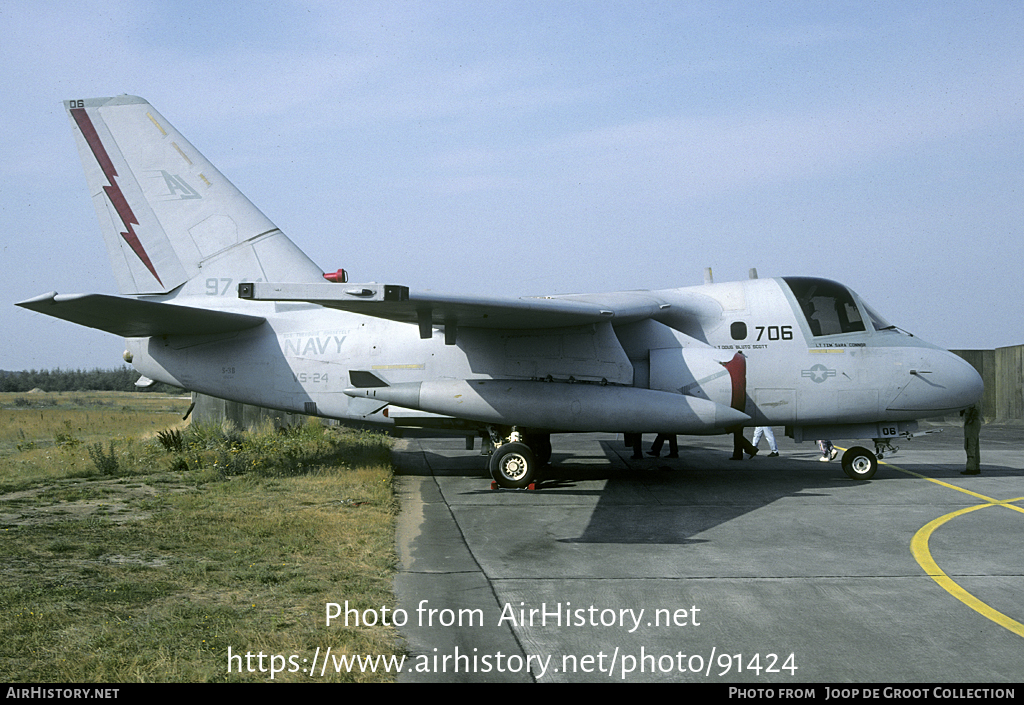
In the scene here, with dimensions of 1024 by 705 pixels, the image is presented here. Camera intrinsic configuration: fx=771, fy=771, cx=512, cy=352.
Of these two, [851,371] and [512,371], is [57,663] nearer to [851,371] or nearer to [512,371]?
[512,371]

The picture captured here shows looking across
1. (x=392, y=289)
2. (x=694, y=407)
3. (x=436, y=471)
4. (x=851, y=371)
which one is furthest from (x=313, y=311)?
(x=851, y=371)

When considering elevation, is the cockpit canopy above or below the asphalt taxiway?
above

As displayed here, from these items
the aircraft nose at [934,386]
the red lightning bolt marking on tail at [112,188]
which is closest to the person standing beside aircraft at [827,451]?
the aircraft nose at [934,386]

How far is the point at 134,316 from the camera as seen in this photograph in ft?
38.5

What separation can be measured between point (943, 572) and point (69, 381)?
115315mm

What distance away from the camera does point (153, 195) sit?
44.5 ft

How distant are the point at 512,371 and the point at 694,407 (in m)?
2.86

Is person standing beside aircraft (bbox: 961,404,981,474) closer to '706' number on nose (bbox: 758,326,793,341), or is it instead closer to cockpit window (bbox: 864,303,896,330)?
cockpit window (bbox: 864,303,896,330)

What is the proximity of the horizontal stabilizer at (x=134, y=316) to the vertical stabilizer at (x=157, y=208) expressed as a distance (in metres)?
0.91

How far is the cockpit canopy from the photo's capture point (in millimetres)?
12612

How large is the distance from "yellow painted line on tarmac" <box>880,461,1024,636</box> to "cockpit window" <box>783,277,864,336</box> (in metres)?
2.98

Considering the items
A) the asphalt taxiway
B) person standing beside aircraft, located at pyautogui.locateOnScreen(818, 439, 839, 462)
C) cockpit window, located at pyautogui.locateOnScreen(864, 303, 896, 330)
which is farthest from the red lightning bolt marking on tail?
person standing beside aircraft, located at pyautogui.locateOnScreen(818, 439, 839, 462)

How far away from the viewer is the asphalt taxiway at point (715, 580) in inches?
185

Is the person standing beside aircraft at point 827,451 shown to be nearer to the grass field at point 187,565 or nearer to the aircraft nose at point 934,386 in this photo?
the aircraft nose at point 934,386
